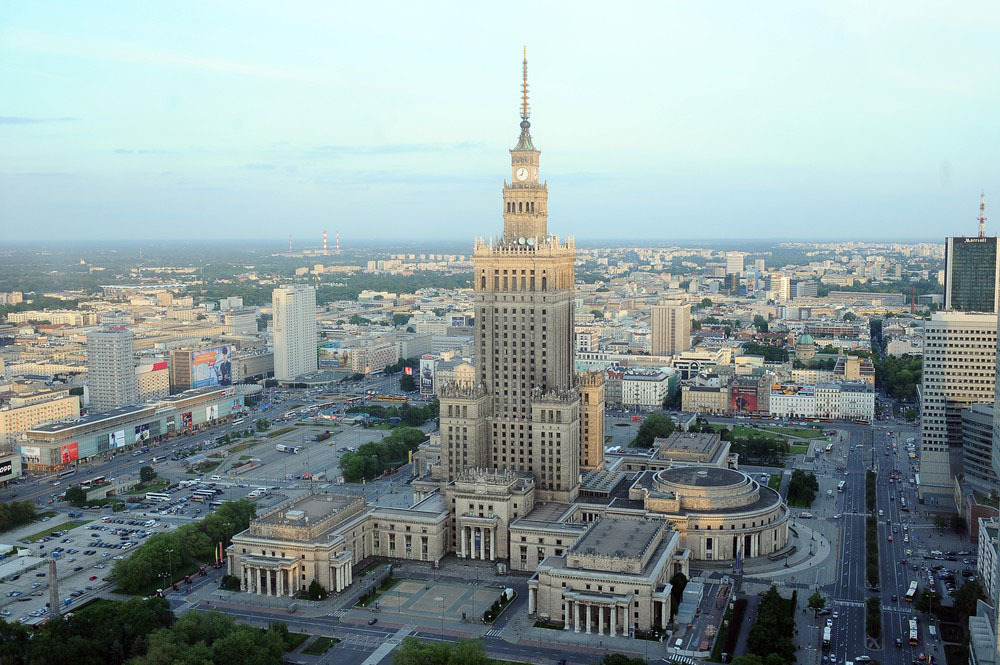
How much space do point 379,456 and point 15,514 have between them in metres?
45.7

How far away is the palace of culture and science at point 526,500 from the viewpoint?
283 feet

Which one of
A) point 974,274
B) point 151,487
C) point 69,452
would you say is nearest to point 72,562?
point 151,487

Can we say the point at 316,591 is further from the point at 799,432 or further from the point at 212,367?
the point at 212,367

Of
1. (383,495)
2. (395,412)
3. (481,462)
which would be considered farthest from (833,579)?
(395,412)

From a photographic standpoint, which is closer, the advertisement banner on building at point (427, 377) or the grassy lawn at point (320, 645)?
the grassy lawn at point (320, 645)

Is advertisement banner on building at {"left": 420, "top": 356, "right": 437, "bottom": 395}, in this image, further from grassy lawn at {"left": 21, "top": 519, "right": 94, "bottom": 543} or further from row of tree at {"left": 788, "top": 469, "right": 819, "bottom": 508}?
grassy lawn at {"left": 21, "top": 519, "right": 94, "bottom": 543}

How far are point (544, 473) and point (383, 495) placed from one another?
2626 centimetres

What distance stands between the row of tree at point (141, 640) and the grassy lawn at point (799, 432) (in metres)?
106

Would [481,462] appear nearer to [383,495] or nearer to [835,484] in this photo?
[383,495]

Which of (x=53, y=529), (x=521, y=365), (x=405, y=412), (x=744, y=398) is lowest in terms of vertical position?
(x=53, y=529)

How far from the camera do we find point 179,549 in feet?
300

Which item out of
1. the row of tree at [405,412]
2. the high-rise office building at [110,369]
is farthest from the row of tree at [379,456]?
the high-rise office building at [110,369]

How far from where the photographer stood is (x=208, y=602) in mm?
83750

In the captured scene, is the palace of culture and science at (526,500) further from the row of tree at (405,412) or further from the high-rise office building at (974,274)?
the high-rise office building at (974,274)
